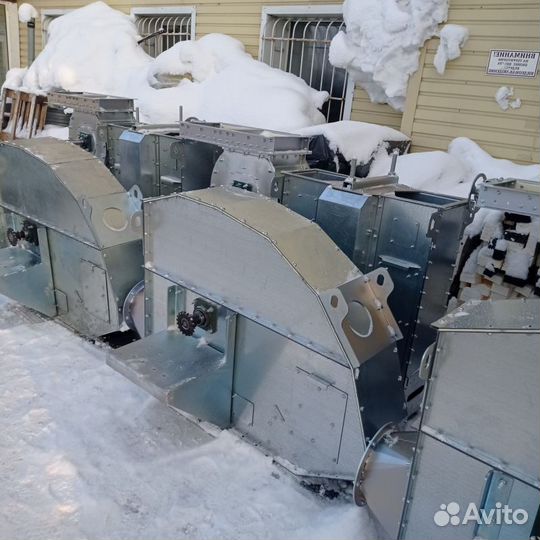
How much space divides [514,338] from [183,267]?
1662 mm

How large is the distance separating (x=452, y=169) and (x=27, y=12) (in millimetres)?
10518

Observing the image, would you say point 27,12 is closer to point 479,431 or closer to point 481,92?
point 481,92

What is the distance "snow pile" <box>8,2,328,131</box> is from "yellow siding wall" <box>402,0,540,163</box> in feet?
4.27

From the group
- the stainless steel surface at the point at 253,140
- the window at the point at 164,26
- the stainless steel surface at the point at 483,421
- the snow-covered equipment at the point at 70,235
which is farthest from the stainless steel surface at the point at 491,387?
the window at the point at 164,26

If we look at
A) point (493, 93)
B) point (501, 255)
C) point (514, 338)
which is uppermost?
point (493, 93)

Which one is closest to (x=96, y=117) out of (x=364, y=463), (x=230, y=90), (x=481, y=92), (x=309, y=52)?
(x=230, y=90)

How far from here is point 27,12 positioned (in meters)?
10.9

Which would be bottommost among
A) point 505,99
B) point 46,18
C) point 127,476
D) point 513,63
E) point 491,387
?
point 127,476

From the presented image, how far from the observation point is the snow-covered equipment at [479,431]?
57.0 inches

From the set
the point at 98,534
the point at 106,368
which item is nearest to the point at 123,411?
the point at 106,368

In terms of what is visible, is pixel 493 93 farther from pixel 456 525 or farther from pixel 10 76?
pixel 10 76

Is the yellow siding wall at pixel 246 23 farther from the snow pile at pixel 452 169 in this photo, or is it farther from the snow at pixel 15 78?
the snow at pixel 15 78

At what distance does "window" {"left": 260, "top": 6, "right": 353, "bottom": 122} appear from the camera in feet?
20.9

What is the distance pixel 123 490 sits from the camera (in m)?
2.29
